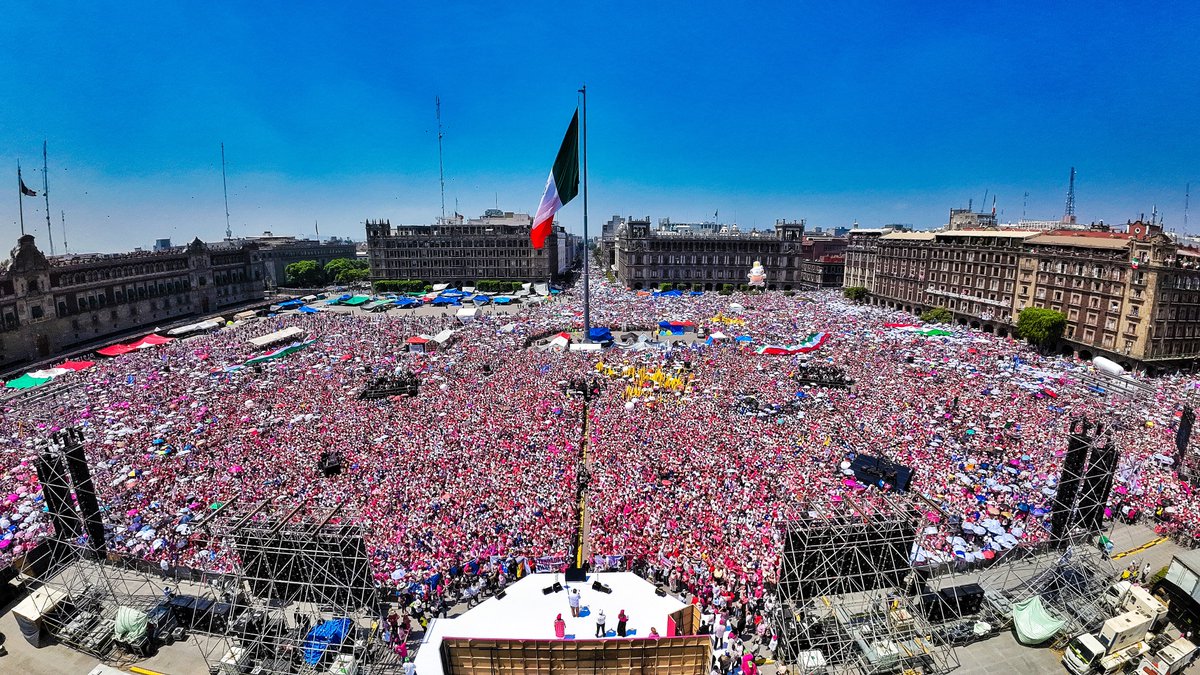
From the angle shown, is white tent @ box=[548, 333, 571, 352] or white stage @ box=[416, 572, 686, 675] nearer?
white stage @ box=[416, 572, 686, 675]

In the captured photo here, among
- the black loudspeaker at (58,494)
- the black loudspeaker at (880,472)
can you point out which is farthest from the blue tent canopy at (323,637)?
the black loudspeaker at (880,472)

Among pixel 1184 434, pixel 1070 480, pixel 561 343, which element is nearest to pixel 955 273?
pixel 1184 434

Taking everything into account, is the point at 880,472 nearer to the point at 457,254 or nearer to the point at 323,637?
the point at 323,637

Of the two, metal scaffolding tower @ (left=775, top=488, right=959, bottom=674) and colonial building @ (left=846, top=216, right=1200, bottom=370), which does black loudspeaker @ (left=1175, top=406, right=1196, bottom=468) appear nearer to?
metal scaffolding tower @ (left=775, top=488, right=959, bottom=674)

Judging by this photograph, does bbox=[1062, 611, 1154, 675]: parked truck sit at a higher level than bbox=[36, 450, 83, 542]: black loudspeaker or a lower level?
lower

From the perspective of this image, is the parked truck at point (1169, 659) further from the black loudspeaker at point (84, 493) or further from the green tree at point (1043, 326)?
the green tree at point (1043, 326)

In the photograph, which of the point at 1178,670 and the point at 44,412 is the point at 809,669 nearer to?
the point at 1178,670

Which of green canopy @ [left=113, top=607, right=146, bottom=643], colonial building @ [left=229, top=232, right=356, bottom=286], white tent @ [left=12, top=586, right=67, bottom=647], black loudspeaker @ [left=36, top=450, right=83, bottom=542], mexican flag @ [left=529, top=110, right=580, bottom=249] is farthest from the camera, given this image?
colonial building @ [left=229, top=232, right=356, bottom=286]

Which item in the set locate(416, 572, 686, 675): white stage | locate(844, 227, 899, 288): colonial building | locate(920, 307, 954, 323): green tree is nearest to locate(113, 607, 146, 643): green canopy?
locate(416, 572, 686, 675): white stage
